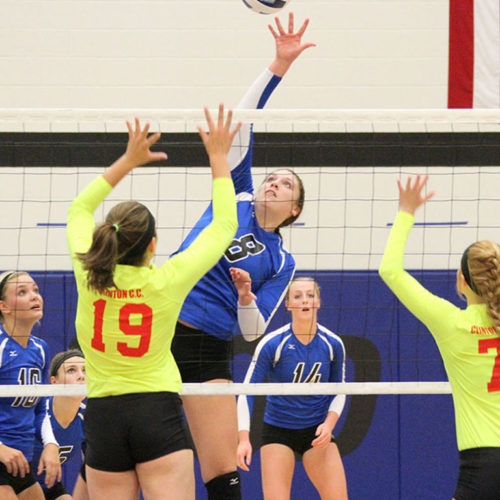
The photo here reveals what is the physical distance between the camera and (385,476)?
274 inches

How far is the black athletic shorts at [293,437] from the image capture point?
A: 5.65m

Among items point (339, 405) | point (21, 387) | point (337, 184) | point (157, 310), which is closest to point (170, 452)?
point (157, 310)

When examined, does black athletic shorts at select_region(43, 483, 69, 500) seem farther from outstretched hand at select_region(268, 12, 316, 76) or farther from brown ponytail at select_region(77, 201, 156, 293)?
outstretched hand at select_region(268, 12, 316, 76)

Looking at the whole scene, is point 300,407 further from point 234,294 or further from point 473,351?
point 473,351

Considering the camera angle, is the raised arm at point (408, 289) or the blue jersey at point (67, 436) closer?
the raised arm at point (408, 289)

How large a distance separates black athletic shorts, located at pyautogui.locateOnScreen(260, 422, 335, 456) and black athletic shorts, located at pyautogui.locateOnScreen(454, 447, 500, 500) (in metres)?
2.40

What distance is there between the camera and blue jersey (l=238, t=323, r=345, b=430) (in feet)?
18.8

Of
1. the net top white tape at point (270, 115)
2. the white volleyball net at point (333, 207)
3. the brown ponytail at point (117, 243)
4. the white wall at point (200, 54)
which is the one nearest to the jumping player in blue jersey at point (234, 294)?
the net top white tape at point (270, 115)

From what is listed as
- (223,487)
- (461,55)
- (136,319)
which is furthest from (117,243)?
(461,55)

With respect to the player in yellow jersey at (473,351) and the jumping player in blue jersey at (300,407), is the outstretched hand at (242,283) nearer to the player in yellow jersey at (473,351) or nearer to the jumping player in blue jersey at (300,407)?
the player in yellow jersey at (473,351)

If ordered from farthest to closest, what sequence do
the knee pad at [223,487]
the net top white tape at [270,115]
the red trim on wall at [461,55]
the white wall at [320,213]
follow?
the red trim on wall at [461,55]
the white wall at [320,213]
the net top white tape at [270,115]
the knee pad at [223,487]

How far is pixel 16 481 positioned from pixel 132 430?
2.04 meters

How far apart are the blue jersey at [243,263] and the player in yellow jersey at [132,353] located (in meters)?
0.78

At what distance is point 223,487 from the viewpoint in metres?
3.82
